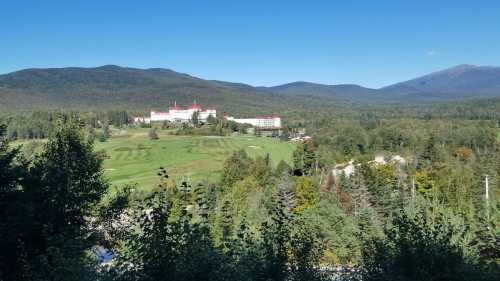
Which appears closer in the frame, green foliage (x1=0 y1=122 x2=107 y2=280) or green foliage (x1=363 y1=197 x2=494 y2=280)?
green foliage (x1=363 y1=197 x2=494 y2=280)

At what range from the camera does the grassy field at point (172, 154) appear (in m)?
66.1

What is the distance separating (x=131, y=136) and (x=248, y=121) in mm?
62283

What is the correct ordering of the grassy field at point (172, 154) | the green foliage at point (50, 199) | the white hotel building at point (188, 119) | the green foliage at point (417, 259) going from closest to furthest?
the green foliage at point (417, 259) → the green foliage at point (50, 199) → the grassy field at point (172, 154) → the white hotel building at point (188, 119)

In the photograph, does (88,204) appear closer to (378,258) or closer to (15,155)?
(15,155)

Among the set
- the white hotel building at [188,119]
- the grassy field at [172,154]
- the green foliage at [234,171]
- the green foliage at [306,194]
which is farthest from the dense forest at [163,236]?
the white hotel building at [188,119]

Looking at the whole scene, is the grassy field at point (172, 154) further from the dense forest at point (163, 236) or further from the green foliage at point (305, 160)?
the dense forest at point (163, 236)

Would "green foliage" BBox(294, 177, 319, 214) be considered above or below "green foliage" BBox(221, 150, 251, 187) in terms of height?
below

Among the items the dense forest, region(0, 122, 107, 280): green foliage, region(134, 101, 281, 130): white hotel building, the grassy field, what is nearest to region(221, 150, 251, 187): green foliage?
the grassy field

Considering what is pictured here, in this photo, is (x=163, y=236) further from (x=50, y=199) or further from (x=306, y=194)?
(x=306, y=194)

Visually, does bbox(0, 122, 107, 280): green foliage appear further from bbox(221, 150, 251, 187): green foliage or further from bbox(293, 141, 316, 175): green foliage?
bbox(293, 141, 316, 175): green foliage

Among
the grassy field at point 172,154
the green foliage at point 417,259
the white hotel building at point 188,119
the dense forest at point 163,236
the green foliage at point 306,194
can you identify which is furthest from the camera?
the white hotel building at point 188,119

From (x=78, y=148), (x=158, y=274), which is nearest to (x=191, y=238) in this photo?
(x=158, y=274)

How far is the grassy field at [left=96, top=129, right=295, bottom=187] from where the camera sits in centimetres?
6612

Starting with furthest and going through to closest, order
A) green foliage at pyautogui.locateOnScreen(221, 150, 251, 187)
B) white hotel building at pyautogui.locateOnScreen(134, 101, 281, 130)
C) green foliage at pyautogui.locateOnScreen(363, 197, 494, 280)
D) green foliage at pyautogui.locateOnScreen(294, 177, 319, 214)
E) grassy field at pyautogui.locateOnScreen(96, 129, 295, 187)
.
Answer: white hotel building at pyautogui.locateOnScreen(134, 101, 281, 130)
grassy field at pyautogui.locateOnScreen(96, 129, 295, 187)
green foliage at pyautogui.locateOnScreen(221, 150, 251, 187)
green foliage at pyautogui.locateOnScreen(294, 177, 319, 214)
green foliage at pyautogui.locateOnScreen(363, 197, 494, 280)
